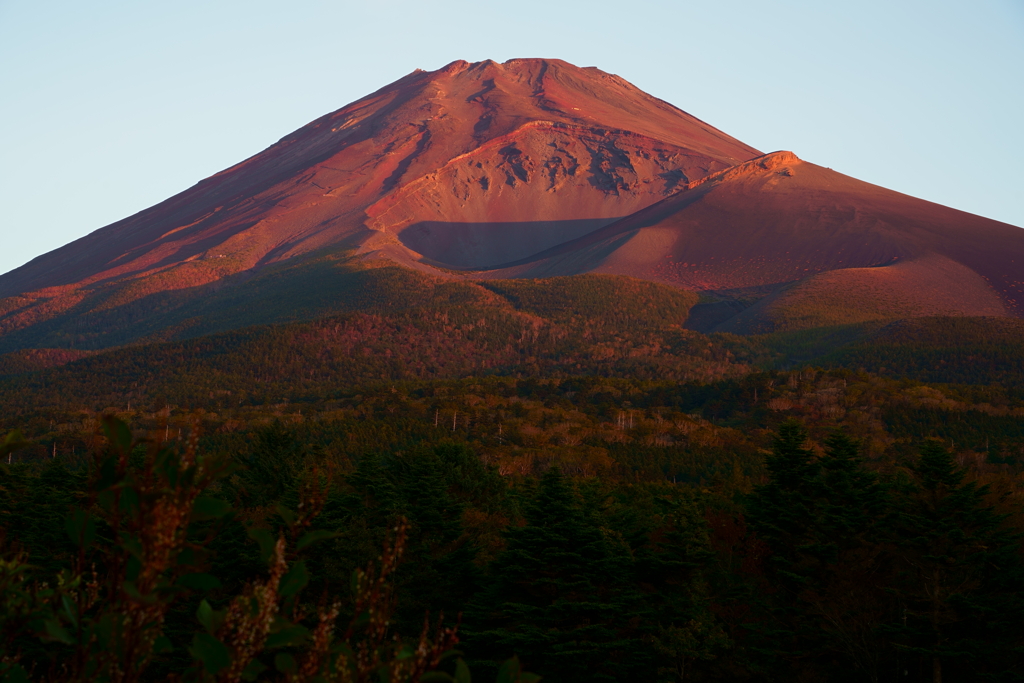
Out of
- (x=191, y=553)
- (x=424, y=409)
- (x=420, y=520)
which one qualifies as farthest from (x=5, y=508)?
(x=424, y=409)

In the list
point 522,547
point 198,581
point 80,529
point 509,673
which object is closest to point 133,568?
point 198,581

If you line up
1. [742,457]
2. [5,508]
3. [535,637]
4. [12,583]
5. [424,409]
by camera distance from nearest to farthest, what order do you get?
[12,583]
[535,637]
[5,508]
[742,457]
[424,409]

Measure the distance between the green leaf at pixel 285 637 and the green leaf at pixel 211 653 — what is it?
0.24m

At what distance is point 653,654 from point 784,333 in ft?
570

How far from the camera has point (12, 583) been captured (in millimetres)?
6996

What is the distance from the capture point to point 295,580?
5.52m

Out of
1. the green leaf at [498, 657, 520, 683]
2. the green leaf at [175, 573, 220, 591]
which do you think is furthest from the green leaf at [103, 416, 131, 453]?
the green leaf at [498, 657, 520, 683]

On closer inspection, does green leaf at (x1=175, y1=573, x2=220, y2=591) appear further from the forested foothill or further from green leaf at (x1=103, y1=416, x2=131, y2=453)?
green leaf at (x1=103, y1=416, x2=131, y2=453)

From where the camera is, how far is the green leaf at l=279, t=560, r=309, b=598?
5.48 meters

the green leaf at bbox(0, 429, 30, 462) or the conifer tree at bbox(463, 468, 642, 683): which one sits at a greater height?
the green leaf at bbox(0, 429, 30, 462)

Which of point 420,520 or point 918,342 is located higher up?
point 420,520

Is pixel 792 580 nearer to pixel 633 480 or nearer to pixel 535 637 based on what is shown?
pixel 535 637

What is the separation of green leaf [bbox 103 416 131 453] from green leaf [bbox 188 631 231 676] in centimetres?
116

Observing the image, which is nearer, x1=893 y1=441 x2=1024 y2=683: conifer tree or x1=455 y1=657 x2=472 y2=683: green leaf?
x1=455 y1=657 x2=472 y2=683: green leaf
